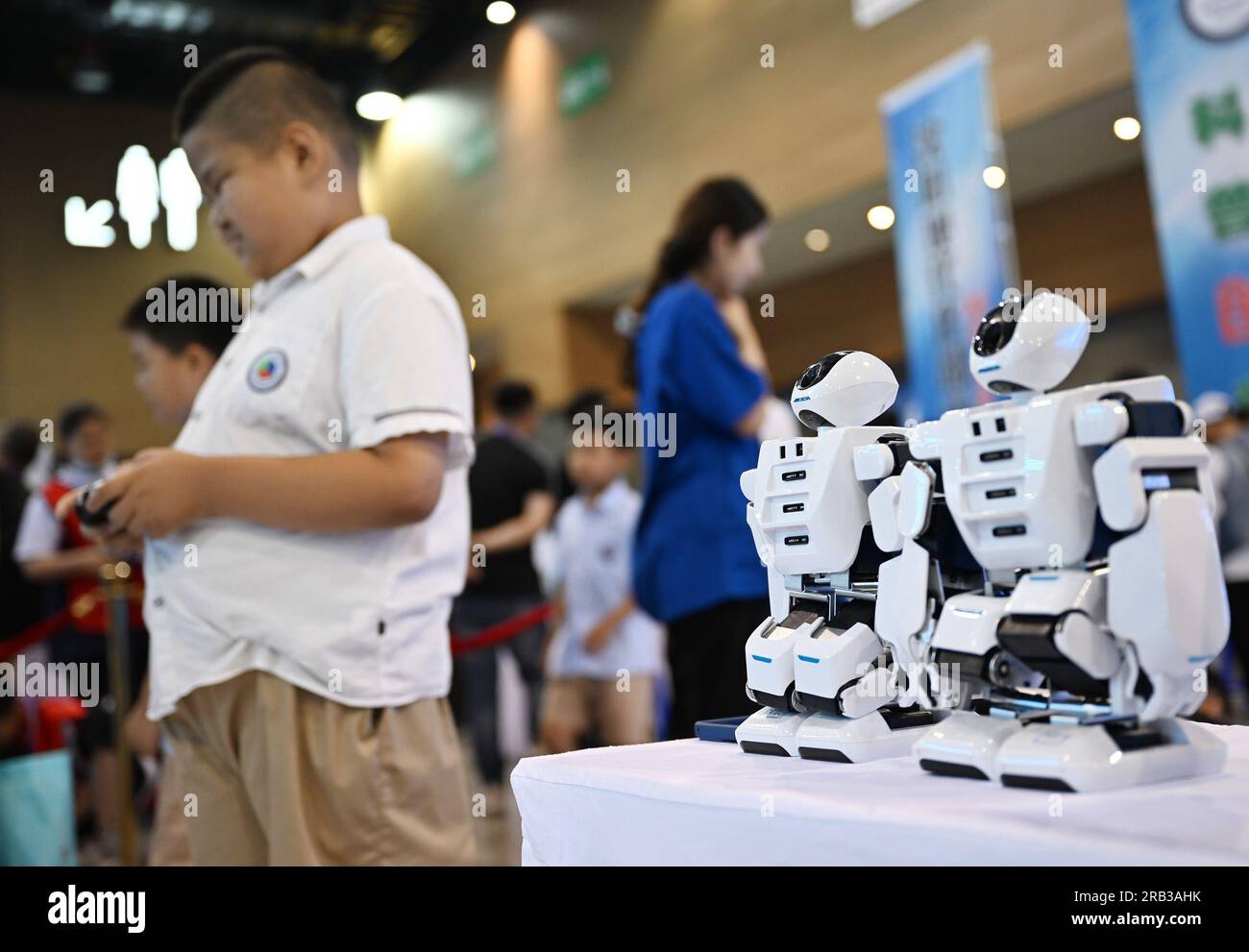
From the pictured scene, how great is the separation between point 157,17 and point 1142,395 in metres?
9.06

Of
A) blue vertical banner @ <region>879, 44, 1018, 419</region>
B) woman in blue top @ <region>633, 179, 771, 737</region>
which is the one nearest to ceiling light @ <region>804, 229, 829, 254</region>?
blue vertical banner @ <region>879, 44, 1018, 419</region>

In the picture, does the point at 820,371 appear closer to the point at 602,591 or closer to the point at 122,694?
the point at 122,694

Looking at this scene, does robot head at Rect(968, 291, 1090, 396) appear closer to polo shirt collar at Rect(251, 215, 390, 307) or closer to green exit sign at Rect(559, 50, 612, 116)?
polo shirt collar at Rect(251, 215, 390, 307)

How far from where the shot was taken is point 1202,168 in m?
4.16

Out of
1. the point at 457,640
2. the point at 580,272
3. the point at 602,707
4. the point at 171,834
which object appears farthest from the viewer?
the point at 580,272

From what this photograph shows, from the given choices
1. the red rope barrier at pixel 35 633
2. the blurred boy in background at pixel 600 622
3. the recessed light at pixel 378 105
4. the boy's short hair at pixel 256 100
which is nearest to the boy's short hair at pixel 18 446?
the red rope barrier at pixel 35 633

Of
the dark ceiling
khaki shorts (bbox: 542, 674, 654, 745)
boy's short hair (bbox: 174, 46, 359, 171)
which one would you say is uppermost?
the dark ceiling

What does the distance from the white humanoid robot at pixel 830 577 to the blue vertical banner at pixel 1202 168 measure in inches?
135

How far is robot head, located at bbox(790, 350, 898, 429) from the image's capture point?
4.05 ft

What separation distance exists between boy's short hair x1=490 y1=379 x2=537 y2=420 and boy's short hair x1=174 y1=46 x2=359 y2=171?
2.83 meters

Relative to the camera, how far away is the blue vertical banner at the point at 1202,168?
13.4ft

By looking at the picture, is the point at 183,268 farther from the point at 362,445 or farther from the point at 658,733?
the point at 362,445

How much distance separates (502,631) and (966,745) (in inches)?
127

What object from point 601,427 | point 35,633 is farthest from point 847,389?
point 35,633
